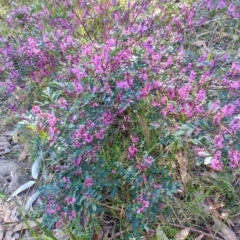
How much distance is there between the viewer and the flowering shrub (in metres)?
1.47

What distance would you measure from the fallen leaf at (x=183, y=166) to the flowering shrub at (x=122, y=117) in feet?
0.26

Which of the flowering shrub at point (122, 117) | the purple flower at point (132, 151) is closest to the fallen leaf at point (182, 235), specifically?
the flowering shrub at point (122, 117)

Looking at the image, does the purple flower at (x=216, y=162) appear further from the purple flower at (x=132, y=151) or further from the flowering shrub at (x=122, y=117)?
the purple flower at (x=132, y=151)

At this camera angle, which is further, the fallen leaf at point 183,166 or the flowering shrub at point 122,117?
the fallen leaf at point 183,166

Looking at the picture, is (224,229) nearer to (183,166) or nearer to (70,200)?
(183,166)

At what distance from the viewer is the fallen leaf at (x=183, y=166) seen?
1.77 meters

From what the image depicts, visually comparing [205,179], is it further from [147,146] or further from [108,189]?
[108,189]

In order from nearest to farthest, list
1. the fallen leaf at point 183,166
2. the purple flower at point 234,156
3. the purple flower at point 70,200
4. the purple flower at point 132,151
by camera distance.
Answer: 1. the purple flower at point 234,156
2. the purple flower at point 70,200
3. the purple flower at point 132,151
4. the fallen leaf at point 183,166

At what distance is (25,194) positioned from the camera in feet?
6.29

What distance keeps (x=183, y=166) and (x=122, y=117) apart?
386 millimetres

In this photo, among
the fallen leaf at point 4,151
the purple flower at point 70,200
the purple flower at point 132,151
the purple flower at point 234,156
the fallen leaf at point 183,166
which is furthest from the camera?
the fallen leaf at point 4,151

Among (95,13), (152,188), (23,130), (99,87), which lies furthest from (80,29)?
(152,188)

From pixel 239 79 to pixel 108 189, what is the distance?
791mm

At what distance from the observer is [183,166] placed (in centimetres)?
180
